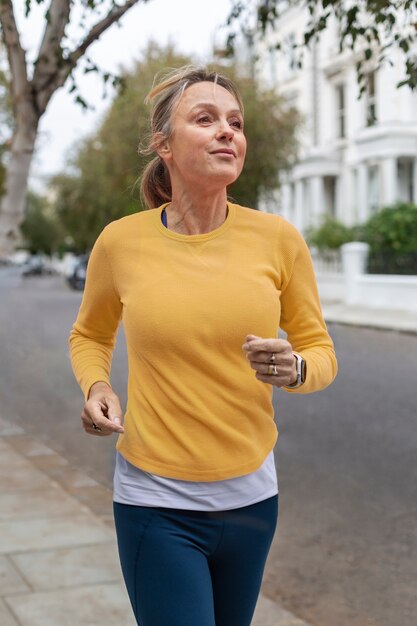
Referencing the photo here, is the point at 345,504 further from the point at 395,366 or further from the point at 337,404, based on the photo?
the point at 395,366

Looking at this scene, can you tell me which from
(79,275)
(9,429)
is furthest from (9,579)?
(79,275)

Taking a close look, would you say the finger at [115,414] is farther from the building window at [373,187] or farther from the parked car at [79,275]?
the parked car at [79,275]

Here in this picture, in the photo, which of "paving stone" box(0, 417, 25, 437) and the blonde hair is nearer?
the blonde hair

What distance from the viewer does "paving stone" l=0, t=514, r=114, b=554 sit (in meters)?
5.00

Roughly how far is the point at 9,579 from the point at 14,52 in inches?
131

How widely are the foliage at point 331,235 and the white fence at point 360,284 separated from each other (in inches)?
16.8

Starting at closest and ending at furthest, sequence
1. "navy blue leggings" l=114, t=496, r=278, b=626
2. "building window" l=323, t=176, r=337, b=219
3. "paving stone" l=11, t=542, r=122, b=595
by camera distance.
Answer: "navy blue leggings" l=114, t=496, r=278, b=626 < "paving stone" l=11, t=542, r=122, b=595 < "building window" l=323, t=176, r=337, b=219

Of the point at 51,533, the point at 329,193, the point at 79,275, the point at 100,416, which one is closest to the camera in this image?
the point at 100,416

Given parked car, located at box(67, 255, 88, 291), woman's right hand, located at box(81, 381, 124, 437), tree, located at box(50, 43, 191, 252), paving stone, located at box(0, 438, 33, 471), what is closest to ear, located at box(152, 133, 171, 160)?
woman's right hand, located at box(81, 381, 124, 437)

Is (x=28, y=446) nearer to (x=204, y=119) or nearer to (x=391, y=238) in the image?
(x=204, y=119)

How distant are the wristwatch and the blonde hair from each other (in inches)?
24.0

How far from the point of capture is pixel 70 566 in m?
4.62

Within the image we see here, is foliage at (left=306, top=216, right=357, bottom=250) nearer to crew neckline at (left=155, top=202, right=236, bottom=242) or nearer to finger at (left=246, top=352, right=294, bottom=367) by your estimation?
crew neckline at (left=155, top=202, right=236, bottom=242)

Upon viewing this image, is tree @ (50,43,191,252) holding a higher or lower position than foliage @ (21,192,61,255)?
higher
